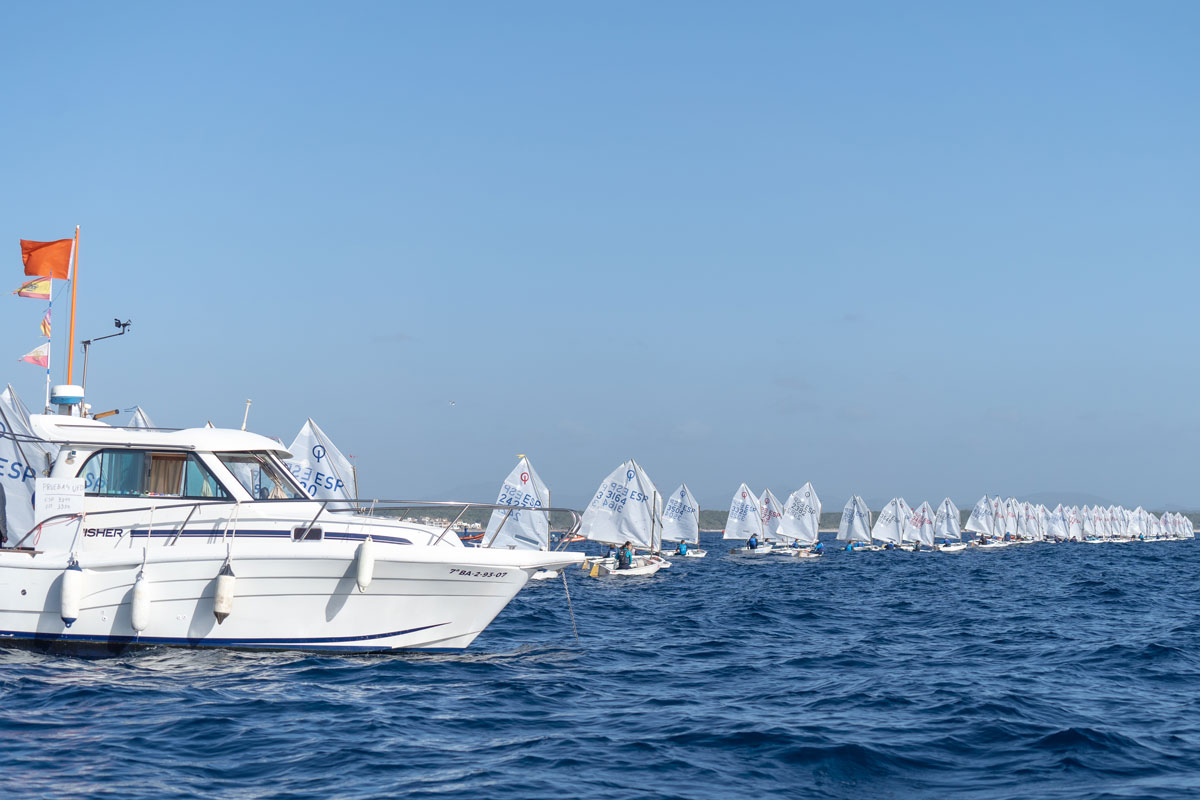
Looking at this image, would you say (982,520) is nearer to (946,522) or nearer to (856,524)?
(946,522)

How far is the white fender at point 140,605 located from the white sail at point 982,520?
105 meters

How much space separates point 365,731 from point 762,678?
20.3 ft

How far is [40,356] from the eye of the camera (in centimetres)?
1727

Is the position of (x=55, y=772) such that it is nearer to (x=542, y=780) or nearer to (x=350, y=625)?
(x=542, y=780)

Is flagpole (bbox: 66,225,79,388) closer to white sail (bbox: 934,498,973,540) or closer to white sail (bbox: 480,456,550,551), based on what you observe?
white sail (bbox: 480,456,550,551)

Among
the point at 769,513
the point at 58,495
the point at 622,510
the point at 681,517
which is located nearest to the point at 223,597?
the point at 58,495

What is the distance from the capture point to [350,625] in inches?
561

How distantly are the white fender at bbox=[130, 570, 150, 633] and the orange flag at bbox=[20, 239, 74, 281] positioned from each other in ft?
21.4

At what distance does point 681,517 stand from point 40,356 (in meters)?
53.0

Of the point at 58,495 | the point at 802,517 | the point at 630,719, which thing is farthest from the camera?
the point at 802,517

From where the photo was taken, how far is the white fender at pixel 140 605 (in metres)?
13.5

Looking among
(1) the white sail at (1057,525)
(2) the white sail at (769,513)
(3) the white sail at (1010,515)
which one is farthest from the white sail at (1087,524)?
(2) the white sail at (769,513)

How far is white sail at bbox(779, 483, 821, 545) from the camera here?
248 feet

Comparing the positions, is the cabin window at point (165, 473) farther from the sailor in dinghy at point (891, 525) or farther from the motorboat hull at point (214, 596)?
the sailor in dinghy at point (891, 525)
